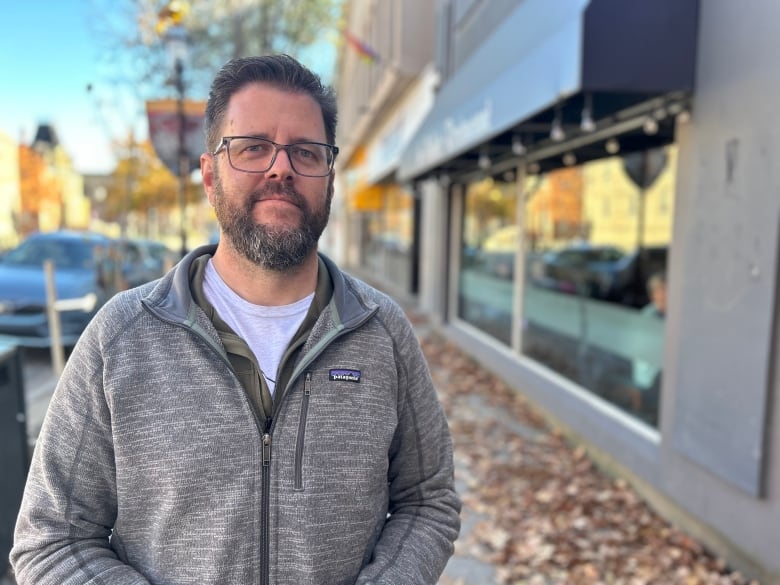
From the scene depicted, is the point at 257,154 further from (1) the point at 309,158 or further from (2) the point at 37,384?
(2) the point at 37,384

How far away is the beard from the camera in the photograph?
60.1 inches

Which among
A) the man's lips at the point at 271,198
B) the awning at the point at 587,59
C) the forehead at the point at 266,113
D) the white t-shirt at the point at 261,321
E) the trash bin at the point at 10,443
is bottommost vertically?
the trash bin at the point at 10,443

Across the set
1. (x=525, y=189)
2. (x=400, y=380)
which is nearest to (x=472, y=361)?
(x=525, y=189)

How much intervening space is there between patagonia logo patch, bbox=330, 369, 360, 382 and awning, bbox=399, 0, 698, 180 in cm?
284

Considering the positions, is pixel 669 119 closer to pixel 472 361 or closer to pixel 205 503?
pixel 205 503

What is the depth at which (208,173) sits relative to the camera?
1.64 m

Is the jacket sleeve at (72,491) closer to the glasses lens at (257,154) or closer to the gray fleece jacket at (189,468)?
the gray fleece jacket at (189,468)

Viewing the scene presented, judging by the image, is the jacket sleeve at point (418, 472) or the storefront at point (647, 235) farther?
the storefront at point (647, 235)

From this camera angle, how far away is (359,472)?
151cm

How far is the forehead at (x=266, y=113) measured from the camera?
5.05ft

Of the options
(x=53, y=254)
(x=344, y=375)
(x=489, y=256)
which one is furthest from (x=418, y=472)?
(x=53, y=254)

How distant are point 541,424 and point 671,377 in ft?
7.65

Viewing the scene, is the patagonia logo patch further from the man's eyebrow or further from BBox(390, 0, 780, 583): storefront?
BBox(390, 0, 780, 583): storefront

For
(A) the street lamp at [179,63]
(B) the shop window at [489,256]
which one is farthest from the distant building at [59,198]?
(B) the shop window at [489,256]
